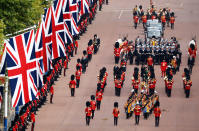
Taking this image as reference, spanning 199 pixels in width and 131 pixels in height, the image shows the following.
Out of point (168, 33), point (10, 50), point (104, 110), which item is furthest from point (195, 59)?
point (10, 50)

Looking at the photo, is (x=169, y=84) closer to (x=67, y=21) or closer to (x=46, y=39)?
(x=67, y=21)

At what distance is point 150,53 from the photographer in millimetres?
61406

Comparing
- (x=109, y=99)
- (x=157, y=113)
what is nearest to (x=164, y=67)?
(x=109, y=99)

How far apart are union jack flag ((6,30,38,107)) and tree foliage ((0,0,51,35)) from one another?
3446mm

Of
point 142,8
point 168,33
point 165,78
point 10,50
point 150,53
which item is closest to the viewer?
point 10,50

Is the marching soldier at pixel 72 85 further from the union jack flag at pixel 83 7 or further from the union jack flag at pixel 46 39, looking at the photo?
the union jack flag at pixel 83 7

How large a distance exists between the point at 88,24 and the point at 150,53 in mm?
15781

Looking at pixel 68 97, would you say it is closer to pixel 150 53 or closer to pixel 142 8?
pixel 150 53

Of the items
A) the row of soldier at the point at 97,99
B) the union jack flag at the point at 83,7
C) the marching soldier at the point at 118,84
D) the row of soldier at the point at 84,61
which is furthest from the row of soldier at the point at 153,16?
the marching soldier at the point at 118,84

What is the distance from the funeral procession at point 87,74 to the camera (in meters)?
41.2

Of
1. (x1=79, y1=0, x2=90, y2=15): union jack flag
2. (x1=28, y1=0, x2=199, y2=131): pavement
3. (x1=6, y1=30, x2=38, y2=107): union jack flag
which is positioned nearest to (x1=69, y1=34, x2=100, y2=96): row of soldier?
(x1=28, y1=0, x2=199, y2=131): pavement

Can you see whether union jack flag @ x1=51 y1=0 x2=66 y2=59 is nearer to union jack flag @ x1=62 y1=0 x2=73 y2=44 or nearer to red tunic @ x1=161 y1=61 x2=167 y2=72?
union jack flag @ x1=62 y1=0 x2=73 y2=44

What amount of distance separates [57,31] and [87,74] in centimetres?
1274

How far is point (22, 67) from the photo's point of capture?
40.2 metres
